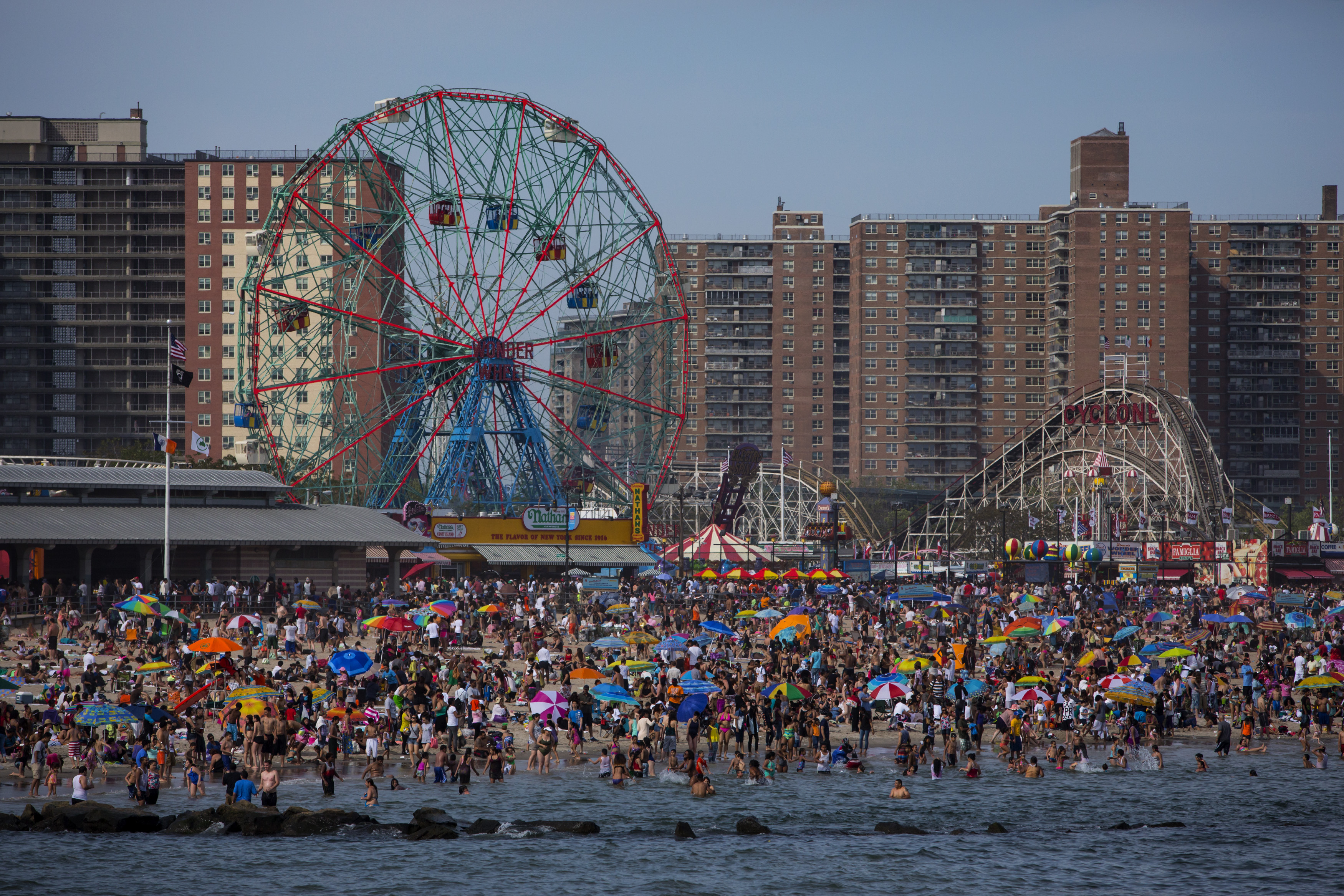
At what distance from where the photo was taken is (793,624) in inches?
1779

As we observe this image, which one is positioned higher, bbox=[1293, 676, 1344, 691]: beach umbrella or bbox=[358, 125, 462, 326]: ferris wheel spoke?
bbox=[358, 125, 462, 326]: ferris wheel spoke

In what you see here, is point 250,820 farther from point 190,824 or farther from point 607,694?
point 607,694

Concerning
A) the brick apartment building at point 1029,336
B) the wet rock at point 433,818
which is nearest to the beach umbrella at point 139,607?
the wet rock at point 433,818

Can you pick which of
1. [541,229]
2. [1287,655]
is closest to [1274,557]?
[1287,655]

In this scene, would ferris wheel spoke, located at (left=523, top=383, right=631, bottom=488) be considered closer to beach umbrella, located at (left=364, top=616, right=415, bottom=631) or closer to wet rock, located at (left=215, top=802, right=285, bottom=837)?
beach umbrella, located at (left=364, top=616, right=415, bottom=631)

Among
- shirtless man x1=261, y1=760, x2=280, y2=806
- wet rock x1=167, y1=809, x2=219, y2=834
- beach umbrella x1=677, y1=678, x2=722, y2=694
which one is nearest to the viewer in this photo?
wet rock x1=167, y1=809, x2=219, y2=834

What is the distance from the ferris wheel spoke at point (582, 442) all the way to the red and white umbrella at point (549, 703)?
130 ft

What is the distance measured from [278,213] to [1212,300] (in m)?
126

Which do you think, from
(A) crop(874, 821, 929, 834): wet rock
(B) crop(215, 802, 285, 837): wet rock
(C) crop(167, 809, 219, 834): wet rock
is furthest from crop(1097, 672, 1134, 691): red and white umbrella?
(C) crop(167, 809, 219, 834): wet rock

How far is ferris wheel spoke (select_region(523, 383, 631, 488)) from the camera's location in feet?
245

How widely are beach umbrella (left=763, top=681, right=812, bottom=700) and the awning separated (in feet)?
117

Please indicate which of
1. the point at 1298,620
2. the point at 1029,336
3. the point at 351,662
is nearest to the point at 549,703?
the point at 351,662

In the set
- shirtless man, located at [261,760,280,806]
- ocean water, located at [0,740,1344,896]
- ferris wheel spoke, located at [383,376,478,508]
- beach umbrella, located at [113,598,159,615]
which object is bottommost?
ocean water, located at [0,740,1344,896]

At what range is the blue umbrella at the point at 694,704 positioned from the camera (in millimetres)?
35750
